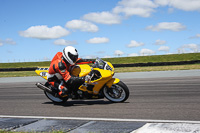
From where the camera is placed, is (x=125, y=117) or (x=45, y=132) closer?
(x=45, y=132)

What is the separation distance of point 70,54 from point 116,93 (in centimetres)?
173

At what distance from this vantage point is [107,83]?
25.1ft

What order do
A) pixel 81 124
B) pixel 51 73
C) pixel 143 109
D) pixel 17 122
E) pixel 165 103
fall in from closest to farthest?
pixel 81 124 < pixel 17 122 < pixel 143 109 < pixel 165 103 < pixel 51 73

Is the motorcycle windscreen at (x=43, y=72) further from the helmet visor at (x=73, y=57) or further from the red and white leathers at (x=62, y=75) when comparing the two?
the helmet visor at (x=73, y=57)

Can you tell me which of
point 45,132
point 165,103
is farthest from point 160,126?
point 165,103

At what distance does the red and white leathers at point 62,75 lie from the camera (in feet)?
24.6

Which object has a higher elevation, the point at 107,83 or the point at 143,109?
the point at 107,83

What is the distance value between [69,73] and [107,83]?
3.72 ft

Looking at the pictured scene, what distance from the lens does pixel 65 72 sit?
296 inches

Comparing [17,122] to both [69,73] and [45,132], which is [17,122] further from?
[69,73]

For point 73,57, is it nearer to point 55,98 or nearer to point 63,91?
point 63,91

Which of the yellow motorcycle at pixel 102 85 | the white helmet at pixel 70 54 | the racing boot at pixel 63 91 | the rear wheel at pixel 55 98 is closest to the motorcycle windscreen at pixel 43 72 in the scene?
the rear wheel at pixel 55 98

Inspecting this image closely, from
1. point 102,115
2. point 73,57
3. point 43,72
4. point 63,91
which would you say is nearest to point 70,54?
point 73,57

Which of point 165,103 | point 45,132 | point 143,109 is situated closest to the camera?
point 45,132
